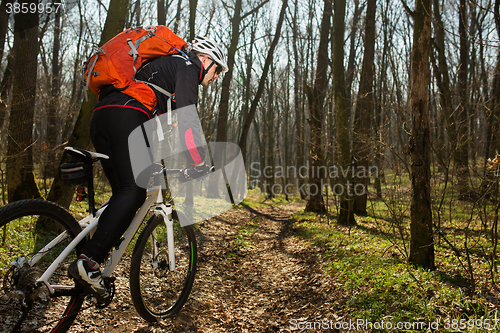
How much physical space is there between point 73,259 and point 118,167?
31.5 inches

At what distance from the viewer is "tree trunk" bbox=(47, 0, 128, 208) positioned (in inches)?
170

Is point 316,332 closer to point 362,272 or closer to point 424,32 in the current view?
point 362,272

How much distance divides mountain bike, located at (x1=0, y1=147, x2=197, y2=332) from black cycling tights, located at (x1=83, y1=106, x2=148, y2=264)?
6.3 inches

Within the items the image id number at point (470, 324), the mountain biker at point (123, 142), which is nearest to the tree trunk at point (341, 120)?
the image id number at point (470, 324)

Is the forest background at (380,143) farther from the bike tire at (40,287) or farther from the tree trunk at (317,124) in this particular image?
the bike tire at (40,287)

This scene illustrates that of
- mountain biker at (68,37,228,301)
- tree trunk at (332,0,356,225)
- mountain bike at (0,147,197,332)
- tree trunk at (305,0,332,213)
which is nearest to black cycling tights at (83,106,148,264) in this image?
mountain biker at (68,37,228,301)

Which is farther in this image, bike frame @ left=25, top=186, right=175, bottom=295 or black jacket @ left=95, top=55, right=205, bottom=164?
black jacket @ left=95, top=55, right=205, bottom=164

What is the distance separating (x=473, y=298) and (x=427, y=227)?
36.9 inches

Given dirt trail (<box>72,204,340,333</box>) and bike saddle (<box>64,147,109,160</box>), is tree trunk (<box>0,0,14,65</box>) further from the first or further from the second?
bike saddle (<box>64,147,109,160</box>)

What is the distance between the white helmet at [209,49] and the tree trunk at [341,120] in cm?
532

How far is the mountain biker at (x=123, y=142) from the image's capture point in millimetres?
2174


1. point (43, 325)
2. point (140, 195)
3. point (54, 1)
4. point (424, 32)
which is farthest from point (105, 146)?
point (54, 1)

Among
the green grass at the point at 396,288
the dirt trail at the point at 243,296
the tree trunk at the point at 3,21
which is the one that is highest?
the tree trunk at the point at 3,21

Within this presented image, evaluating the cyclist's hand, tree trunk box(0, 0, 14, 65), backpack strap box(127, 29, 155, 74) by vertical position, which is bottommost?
the cyclist's hand
